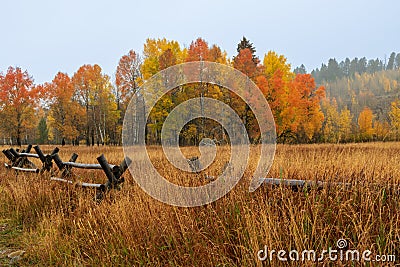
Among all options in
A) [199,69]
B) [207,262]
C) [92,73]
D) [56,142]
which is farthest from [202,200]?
[56,142]

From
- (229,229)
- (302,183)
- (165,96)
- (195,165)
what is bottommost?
(229,229)

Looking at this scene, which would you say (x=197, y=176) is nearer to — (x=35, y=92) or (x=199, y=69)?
(x=199, y=69)

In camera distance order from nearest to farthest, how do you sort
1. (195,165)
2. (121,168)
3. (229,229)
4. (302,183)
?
(229,229) < (302,183) < (195,165) < (121,168)

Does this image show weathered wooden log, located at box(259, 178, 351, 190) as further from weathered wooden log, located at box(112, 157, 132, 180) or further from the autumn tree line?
the autumn tree line

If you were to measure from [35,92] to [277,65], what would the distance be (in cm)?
2770

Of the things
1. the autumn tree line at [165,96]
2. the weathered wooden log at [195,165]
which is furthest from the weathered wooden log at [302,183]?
the autumn tree line at [165,96]
